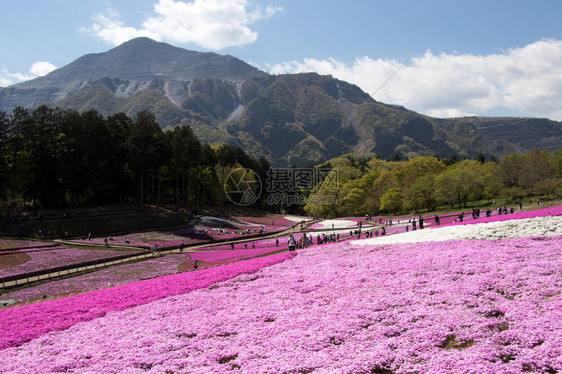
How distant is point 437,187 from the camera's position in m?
78.2

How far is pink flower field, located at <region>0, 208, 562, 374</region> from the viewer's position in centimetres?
955

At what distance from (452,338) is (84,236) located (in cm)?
5544

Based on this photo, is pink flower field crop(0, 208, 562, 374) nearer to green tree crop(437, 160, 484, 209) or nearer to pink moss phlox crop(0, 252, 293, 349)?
pink moss phlox crop(0, 252, 293, 349)

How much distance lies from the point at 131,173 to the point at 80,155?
13862mm

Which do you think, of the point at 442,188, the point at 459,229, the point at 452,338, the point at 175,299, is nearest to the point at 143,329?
the point at 175,299

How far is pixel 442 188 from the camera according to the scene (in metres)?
75.2

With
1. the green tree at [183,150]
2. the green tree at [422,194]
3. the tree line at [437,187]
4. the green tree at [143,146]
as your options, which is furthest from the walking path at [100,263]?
the tree line at [437,187]

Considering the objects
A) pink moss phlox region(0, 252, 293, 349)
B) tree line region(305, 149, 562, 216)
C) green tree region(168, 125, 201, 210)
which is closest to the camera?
pink moss phlox region(0, 252, 293, 349)

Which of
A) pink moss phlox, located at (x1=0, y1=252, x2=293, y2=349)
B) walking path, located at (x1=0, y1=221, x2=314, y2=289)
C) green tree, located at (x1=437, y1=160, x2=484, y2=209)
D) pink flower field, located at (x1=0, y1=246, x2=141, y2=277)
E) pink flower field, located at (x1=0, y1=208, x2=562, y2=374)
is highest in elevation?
green tree, located at (x1=437, y1=160, x2=484, y2=209)

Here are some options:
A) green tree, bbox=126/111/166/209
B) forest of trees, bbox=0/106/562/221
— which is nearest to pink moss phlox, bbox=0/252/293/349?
forest of trees, bbox=0/106/562/221

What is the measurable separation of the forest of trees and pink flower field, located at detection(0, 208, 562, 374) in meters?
48.8

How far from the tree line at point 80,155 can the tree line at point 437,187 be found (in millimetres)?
41143

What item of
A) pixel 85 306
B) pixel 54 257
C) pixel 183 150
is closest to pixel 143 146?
pixel 183 150

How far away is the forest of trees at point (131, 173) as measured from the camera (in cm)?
6231
